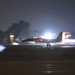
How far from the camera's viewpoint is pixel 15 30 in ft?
301

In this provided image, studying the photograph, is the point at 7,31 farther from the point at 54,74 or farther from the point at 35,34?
the point at 54,74

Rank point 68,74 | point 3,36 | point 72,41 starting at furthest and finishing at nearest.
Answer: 1. point 3,36
2. point 72,41
3. point 68,74

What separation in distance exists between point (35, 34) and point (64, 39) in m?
37.3

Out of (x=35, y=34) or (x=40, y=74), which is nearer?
(x=40, y=74)

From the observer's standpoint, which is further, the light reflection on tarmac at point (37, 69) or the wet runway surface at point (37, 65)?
the wet runway surface at point (37, 65)

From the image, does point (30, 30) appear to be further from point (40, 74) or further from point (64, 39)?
point (40, 74)

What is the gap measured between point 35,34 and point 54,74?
79678 millimetres

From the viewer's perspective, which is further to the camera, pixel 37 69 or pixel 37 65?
pixel 37 65

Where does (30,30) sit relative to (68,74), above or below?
above

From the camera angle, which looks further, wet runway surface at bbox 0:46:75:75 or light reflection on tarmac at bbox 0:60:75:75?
wet runway surface at bbox 0:46:75:75

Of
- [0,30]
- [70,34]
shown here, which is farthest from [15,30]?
[70,34]

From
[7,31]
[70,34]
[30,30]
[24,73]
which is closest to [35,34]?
[30,30]

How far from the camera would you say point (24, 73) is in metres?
13.5

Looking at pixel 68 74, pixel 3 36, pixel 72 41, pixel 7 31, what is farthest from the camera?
pixel 7 31
